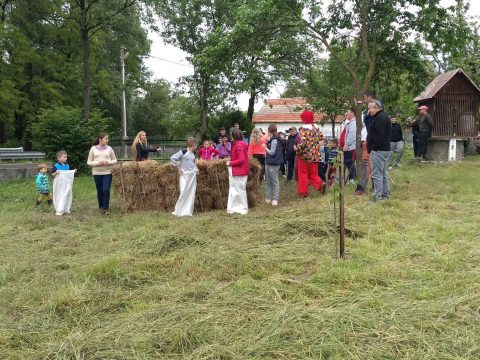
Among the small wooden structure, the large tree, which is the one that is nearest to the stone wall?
the small wooden structure

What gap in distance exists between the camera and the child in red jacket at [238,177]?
877 cm

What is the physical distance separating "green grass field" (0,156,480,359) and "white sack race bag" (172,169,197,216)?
1.22 m

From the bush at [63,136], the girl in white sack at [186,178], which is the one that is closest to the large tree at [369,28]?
the girl in white sack at [186,178]

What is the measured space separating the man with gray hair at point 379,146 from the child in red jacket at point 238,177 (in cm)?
226

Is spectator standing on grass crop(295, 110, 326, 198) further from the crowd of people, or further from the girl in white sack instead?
the girl in white sack

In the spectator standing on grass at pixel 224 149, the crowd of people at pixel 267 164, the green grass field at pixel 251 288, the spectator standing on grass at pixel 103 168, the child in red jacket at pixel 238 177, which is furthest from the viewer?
the spectator standing on grass at pixel 224 149

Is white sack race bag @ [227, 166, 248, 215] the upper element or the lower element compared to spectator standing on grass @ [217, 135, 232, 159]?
lower

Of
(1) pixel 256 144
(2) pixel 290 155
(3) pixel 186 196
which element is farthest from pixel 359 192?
(2) pixel 290 155

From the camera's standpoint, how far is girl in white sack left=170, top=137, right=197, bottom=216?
8859mm

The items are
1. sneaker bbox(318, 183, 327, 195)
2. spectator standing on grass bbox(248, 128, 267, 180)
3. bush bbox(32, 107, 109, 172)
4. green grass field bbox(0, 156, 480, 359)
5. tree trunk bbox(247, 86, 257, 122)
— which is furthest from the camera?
tree trunk bbox(247, 86, 257, 122)

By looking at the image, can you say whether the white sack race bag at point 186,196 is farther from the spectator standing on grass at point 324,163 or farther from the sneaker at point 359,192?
the spectator standing on grass at point 324,163

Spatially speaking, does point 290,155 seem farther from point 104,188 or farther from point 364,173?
point 104,188

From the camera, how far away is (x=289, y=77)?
1998 centimetres

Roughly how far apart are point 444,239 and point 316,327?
9.61 ft
